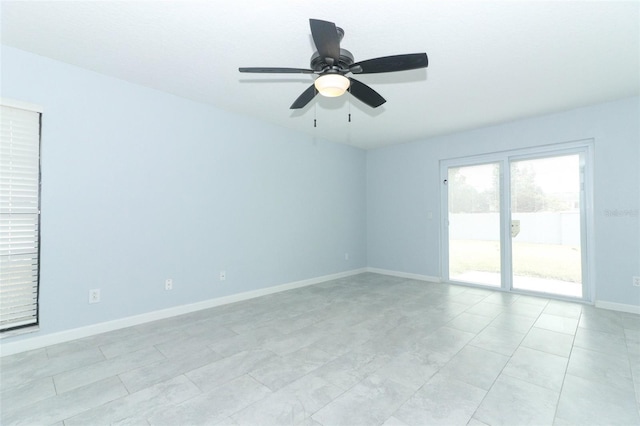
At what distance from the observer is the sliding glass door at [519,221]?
4031mm

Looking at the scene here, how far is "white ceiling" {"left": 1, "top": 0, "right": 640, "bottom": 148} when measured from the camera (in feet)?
6.73

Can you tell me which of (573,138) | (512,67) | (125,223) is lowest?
(125,223)

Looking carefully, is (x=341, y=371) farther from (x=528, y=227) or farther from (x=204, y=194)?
(x=528, y=227)

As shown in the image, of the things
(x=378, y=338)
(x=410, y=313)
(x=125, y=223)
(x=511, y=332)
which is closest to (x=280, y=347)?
(x=378, y=338)

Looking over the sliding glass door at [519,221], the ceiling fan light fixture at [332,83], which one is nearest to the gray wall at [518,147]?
the sliding glass door at [519,221]

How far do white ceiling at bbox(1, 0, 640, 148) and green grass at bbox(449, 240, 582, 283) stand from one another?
2027 mm

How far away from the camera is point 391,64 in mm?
1963

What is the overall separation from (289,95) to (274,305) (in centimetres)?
268

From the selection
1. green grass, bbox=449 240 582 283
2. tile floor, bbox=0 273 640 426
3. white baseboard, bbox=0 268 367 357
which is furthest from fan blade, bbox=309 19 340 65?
green grass, bbox=449 240 582 283

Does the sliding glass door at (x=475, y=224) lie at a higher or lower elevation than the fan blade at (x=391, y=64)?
lower

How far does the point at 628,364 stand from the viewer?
2271 mm

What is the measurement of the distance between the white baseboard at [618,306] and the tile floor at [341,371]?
15 cm

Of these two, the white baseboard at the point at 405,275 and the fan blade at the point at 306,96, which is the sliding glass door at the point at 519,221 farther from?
the fan blade at the point at 306,96

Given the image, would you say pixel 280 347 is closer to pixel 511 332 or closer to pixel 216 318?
pixel 216 318
